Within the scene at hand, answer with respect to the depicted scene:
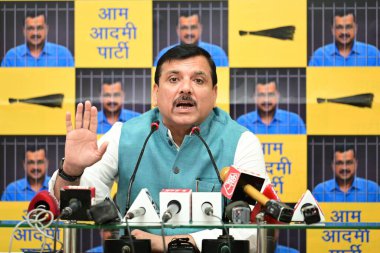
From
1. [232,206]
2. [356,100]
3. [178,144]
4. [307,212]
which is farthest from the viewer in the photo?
[356,100]

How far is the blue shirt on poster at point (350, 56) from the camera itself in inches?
150

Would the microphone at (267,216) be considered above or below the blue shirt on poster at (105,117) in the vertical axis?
below

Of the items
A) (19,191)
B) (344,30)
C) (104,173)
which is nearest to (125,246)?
(104,173)

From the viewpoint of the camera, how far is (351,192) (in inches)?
150

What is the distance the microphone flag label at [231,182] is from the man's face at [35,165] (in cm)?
216

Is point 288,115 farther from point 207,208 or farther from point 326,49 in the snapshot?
point 207,208

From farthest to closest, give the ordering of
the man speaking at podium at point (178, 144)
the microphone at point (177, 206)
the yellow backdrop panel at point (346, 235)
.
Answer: the yellow backdrop panel at point (346, 235)
the man speaking at podium at point (178, 144)
the microphone at point (177, 206)

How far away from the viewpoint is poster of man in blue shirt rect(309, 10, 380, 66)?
12.5 feet

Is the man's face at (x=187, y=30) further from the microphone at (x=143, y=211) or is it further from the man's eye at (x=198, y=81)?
the microphone at (x=143, y=211)

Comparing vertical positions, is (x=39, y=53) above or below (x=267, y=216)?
→ above

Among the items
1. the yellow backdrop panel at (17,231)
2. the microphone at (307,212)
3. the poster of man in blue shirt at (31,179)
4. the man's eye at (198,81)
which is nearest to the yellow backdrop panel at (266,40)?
the man's eye at (198,81)

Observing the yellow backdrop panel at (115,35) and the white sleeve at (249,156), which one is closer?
the white sleeve at (249,156)

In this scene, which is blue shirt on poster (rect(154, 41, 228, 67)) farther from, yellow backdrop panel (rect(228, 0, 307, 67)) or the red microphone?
the red microphone

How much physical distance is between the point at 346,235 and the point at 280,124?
0.74m
